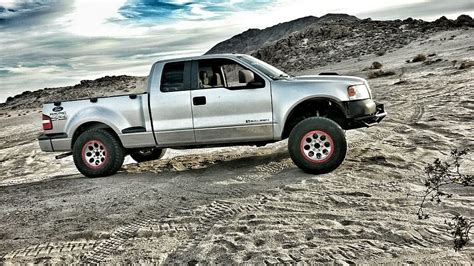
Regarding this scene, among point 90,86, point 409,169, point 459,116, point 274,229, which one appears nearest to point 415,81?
point 459,116

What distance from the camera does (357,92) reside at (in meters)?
Result: 7.79

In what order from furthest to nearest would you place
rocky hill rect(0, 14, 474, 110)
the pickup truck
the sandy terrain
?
rocky hill rect(0, 14, 474, 110) → the pickup truck → the sandy terrain

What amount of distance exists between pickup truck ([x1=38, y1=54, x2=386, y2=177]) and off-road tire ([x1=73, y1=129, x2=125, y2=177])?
17 mm

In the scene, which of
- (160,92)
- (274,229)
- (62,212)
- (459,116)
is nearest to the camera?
(274,229)

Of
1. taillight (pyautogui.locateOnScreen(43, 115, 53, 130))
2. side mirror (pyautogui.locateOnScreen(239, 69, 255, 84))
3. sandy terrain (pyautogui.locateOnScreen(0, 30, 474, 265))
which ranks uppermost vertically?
side mirror (pyautogui.locateOnScreen(239, 69, 255, 84))

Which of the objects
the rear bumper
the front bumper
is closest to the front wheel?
the front bumper

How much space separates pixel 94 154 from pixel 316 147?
3.89 metres

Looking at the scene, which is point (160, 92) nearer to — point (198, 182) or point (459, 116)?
point (198, 182)

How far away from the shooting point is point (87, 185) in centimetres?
859

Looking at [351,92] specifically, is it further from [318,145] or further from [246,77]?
[246,77]

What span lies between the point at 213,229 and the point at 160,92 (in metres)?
3.26

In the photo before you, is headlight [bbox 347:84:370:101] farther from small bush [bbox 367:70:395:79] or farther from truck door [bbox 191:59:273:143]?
small bush [bbox 367:70:395:79]

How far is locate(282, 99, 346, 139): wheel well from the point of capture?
8.08m

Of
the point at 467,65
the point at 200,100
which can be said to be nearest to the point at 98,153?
the point at 200,100
